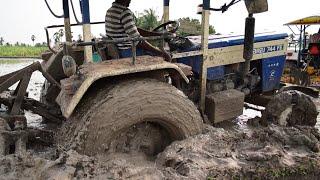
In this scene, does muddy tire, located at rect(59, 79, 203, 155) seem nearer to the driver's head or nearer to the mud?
the mud

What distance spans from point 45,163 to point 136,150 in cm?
92

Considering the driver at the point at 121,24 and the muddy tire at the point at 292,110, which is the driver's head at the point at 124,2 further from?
the muddy tire at the point at 292,110

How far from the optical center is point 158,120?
12.5ft

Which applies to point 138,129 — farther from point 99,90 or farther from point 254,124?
point 254,124

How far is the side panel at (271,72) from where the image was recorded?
228 inches

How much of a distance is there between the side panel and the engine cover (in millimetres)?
885

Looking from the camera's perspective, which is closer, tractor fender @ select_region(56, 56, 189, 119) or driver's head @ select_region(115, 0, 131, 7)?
tractor fender @ select_region(56, 56, 189, 119)

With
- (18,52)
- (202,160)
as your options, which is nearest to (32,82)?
(202,160)

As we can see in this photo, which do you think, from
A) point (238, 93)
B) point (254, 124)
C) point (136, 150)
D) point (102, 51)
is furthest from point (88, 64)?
point (254, 124)

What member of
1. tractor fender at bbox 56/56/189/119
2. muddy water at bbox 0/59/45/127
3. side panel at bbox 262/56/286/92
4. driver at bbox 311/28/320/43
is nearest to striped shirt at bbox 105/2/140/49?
tractor fender at bbox 56/56/189/119

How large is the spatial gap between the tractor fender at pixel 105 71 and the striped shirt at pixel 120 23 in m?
0.35

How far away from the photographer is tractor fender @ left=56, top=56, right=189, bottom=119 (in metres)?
3.31

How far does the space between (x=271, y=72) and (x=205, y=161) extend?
272 centimetres

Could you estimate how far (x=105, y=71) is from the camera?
346 cm
